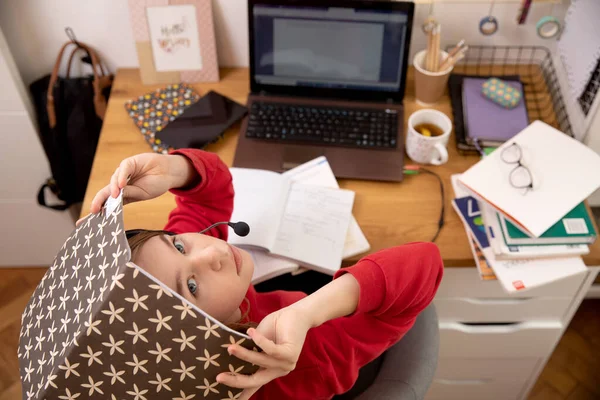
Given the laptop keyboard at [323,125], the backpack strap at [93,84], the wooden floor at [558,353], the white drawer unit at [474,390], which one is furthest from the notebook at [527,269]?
the backpack strap at [93,84]

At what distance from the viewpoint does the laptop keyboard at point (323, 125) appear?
1.34 m

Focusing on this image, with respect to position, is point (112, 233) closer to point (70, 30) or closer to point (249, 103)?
point (249, 103)

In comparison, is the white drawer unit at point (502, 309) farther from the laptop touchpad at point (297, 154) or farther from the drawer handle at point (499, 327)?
the laptop touchpad at point (297, 154)

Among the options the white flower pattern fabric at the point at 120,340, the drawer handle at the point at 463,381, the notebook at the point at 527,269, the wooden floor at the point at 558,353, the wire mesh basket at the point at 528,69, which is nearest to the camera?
the white flower pattern fabric at the point at 120,340

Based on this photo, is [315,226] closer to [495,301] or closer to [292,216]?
[292,216]

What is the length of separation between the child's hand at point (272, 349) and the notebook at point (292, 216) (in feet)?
1.17

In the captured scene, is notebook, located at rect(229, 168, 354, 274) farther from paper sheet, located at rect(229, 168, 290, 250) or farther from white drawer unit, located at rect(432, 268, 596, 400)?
white drawer unit, located at rect(432, 268, 596, 400)

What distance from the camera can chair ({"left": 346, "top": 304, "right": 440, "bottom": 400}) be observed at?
925 mm

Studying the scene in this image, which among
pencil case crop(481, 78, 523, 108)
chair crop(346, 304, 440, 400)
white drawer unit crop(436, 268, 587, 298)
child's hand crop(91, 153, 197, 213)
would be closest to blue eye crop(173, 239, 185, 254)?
child's hand crop(91, 153, 197, 213)

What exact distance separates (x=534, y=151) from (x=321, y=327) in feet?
2.11

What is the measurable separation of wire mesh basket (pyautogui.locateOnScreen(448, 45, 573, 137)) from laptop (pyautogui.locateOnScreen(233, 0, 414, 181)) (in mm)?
259

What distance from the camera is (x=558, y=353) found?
184 centimetres

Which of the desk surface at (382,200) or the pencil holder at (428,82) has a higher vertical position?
the pencil holder at (428,82)

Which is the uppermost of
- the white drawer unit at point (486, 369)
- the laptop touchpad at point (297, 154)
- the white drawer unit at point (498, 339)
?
the laptop touchpad at point (297, 154)
